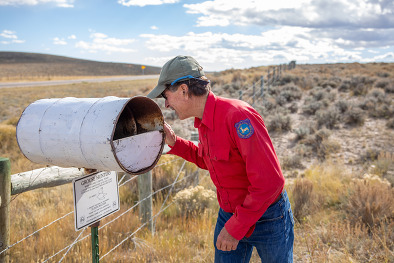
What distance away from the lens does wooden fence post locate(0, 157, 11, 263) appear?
2.00m

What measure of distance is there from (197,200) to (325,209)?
6.04 ft

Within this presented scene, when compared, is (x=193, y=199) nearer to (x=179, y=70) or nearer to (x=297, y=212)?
(x=297, y=212)

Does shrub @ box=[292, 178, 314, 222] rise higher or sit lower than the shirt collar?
lower

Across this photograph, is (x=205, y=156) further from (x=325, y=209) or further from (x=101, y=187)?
(x=325, y=209)

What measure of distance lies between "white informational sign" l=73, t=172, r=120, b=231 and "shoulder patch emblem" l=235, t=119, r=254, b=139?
0.88 m

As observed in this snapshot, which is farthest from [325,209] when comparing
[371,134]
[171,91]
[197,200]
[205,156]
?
[371,134]

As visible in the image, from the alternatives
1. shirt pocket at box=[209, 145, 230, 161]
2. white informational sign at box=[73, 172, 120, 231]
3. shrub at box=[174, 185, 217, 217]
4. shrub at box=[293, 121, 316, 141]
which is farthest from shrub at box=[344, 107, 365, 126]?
white informational sign at box=[73, 172, 120, 231]

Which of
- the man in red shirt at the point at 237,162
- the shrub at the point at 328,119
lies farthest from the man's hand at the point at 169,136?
the shrub at the point at 328,119

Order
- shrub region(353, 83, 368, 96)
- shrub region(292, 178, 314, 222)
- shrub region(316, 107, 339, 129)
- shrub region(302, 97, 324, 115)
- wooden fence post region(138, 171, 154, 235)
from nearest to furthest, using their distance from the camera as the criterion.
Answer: wooden fence post region(138, 171, 154, 235) → shrub region(292, 178, 314, 222) → shrub region(316, 107, 339, 129) → shrub region(302, 97, 324, 115) → shrub region(353, 83, 368, 96)

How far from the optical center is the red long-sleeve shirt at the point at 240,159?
1.58 meters

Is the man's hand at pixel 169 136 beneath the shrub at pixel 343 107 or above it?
above

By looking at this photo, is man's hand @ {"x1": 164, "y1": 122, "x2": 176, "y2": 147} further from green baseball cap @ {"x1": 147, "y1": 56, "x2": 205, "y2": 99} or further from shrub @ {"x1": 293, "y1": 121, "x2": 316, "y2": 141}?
shrub @ {"x1": 293, "y1": 121, "x2": 316, "y2": 141}

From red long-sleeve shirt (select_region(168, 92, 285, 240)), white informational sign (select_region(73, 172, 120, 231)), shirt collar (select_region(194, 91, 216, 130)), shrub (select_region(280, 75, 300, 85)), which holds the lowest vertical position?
white informational sign (select_region(73, 172, 120, 231))

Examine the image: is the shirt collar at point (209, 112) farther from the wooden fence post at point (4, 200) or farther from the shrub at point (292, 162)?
the shrub at point (292, 162)
